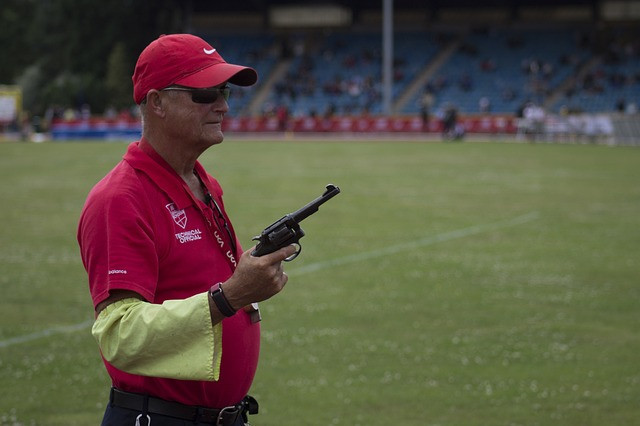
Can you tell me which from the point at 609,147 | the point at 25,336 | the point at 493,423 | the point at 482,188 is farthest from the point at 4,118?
the point at 493,423

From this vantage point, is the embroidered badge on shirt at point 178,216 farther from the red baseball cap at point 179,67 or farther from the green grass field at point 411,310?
the green grass field at point 411,310

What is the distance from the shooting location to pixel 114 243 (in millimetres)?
3506

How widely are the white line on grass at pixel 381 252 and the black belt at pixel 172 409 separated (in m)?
6.54

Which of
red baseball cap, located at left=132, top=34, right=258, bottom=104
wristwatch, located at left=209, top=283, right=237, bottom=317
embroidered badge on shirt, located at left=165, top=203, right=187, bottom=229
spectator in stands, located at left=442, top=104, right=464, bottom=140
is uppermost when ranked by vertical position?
red baseball cap, located at left=132, top=34, right=258, bottom=104

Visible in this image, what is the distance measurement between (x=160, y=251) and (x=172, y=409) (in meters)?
0.59

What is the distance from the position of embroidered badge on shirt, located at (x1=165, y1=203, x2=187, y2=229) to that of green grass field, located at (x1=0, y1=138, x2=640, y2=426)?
421cm

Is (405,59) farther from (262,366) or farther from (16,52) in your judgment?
(262,366)

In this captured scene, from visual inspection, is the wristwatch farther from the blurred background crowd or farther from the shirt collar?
the blurred background crowd

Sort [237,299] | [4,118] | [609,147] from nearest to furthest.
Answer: [237,299]
[609,147]
[4,118]

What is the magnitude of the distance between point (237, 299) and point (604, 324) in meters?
7.97

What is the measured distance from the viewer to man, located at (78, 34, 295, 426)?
3414 millimetres

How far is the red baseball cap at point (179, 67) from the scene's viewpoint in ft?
12.3

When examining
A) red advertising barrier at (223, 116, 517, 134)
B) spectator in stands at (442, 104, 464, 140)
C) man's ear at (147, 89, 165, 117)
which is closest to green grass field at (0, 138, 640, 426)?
man's ear at (147, 89, 165, 117)

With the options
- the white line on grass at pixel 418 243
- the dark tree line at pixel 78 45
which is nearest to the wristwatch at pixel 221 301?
the white line on grass at pixel 418 243
